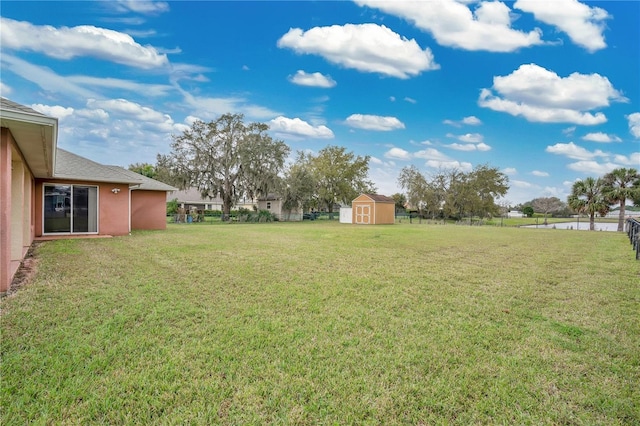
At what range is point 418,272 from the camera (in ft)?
22.4

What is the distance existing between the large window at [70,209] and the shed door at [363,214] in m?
22.8

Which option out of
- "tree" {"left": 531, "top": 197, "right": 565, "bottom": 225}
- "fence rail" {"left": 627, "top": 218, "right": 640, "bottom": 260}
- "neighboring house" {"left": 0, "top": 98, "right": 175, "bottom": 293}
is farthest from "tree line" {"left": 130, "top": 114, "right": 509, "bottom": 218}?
"tree" {"left": 531, "top": 197, "right": 565, "bottom": 225}

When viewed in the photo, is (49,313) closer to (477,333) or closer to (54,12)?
(477,333)

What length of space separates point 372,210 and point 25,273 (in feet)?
87.7

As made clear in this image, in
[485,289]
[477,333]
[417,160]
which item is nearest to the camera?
[477,333]

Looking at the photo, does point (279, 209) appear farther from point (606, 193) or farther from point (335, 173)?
point (606, 193)

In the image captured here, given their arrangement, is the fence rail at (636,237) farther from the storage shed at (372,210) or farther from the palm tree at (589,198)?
the storage shed at (372,210)

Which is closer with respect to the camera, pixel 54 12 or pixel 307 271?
pixel 307 271

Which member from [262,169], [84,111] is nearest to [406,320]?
[84,111]

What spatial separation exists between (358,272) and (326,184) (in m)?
36.2

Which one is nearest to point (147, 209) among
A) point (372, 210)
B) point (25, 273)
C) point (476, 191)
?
point (25, 273)

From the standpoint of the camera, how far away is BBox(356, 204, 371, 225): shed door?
102 feet

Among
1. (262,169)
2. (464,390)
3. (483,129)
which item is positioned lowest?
(464,390)

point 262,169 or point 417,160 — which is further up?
point 417,160
